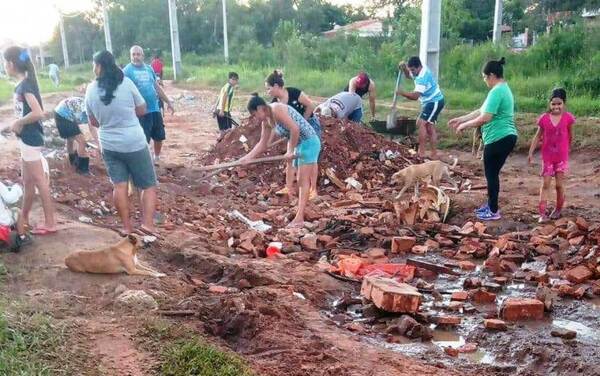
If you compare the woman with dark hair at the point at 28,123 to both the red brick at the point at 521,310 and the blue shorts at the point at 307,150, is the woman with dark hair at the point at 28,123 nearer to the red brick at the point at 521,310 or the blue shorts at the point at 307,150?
the blue shorts at the point at 307,150

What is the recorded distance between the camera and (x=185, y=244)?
5.75 meters

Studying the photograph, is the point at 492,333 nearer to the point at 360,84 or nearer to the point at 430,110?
the point at 430,110

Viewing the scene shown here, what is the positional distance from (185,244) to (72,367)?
104 inches

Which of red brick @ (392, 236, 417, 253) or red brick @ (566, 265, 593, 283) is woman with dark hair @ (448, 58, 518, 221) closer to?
red brick @ (392, 236, 417, 253)

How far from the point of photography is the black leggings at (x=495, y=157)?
6.51 metres

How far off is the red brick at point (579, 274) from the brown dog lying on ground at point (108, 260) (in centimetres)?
342

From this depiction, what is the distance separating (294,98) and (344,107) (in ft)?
8.51

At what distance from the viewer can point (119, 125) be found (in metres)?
5.09

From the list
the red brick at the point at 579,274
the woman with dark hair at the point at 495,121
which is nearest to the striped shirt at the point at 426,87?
the woman with dark hair at the point at 495,121

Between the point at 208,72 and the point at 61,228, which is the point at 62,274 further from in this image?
the point at 208,72

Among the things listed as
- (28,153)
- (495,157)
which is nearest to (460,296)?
(495,157)

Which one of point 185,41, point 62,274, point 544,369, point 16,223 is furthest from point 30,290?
point 185,41

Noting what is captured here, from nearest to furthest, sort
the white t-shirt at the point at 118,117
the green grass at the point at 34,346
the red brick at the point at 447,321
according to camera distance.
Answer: the green grass at the point at 34,346
the red brick at the point at 447,321
the white t-shirt at the point at 118,117

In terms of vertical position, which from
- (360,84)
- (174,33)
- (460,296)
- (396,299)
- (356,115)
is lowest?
→ (460,296)
